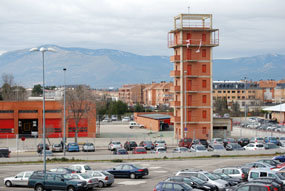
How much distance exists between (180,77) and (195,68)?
272 cm

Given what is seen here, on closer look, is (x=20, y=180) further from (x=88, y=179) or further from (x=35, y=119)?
(x=35, y=119)

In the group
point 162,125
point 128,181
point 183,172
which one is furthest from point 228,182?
point 162,125

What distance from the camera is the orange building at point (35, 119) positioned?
72438 mm

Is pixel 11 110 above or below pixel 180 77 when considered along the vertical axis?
below

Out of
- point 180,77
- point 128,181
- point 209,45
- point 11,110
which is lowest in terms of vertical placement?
point 128,181

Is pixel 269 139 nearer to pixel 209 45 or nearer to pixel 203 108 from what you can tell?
pixel 203 108

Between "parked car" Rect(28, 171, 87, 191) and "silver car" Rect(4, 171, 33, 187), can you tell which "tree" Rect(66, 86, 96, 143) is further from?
"parked car" Rect(28, 171, 87, 191)

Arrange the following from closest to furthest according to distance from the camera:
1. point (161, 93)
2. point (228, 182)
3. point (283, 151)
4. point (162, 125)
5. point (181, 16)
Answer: point (228, 182), point (283, 151), point (181, 16), point (162, 125), point (161, 93)

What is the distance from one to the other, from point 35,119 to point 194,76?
27.2 meters

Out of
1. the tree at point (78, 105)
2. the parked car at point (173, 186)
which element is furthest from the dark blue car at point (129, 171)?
the tree at point (78, 105)

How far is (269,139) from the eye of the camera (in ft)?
200

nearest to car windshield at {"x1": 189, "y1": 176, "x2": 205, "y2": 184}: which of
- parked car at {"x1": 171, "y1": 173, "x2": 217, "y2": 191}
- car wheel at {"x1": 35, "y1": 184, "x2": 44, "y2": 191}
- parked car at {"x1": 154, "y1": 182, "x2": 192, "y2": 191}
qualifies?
parked car at {"x1": 171, "y1": 173, "x2": 217, "y2": 191}

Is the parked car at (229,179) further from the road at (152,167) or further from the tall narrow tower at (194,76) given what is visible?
the tall narrow tower at (194,76)

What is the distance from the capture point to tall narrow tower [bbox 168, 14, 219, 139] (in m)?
69.9
